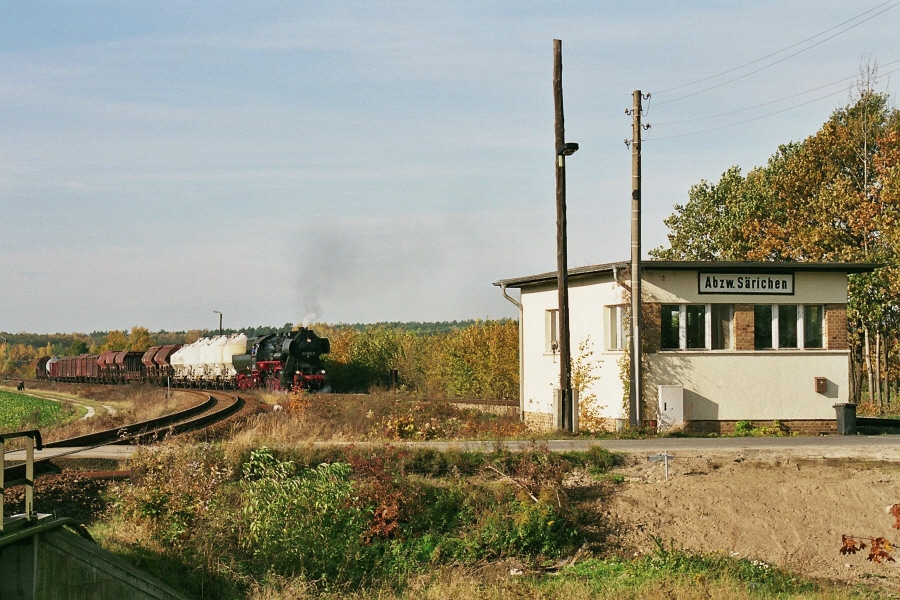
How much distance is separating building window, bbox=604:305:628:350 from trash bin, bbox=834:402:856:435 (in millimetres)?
5767

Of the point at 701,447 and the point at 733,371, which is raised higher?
the point at 733,371

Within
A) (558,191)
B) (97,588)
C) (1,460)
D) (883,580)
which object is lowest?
(883,580)

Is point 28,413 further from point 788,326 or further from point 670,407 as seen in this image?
point 788,326

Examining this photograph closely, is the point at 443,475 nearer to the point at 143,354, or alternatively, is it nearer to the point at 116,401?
the point at 116,401

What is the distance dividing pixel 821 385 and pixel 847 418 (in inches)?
48.3

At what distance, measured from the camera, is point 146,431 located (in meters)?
19.8

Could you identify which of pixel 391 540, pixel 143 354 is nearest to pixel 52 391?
pixel 143 354

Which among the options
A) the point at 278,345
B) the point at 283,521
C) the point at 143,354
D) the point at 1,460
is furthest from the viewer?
the point at 143,354

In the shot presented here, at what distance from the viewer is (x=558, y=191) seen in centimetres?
2381

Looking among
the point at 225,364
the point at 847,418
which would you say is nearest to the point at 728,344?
the point at 847,418

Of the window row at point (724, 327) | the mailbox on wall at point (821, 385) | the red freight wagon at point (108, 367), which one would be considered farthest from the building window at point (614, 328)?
the red freight wagon at point (108, 367)

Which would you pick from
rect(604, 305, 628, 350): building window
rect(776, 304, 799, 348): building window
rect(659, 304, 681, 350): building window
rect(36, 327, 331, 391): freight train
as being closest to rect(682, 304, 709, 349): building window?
rect(659, 304, 681, 350): building window

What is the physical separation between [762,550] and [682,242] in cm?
3666

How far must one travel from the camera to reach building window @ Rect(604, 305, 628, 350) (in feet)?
81.5
